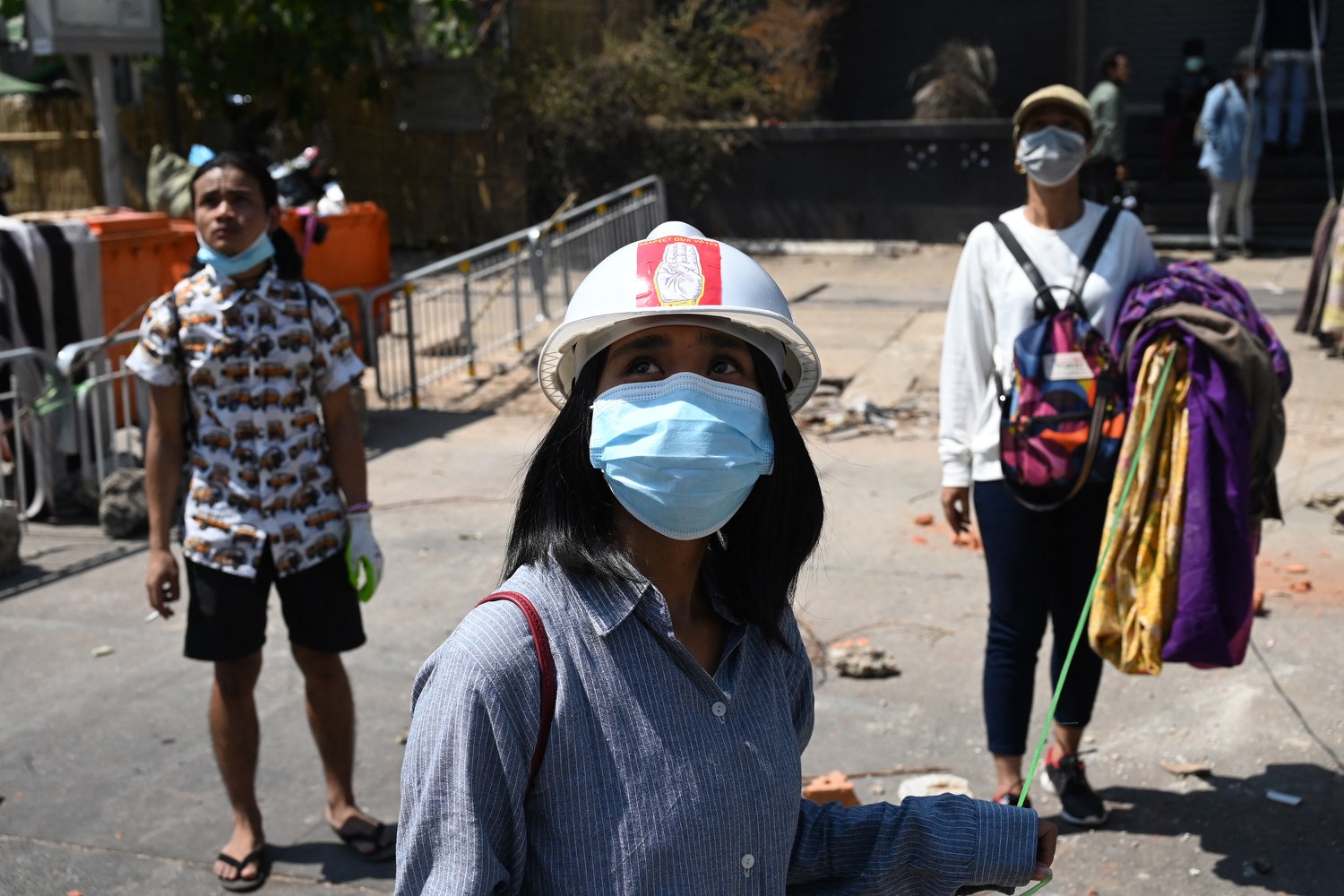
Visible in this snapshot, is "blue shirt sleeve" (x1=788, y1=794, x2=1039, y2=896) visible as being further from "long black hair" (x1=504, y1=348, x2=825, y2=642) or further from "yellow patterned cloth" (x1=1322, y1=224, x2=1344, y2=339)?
"yellow patterned cloth" (x1=1322, y1=224, x2=1344, y2=339)

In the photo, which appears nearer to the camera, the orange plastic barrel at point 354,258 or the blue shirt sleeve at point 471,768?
the blue shirt sleeve at point 471,768

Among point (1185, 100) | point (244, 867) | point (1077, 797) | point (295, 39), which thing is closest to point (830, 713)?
point (1077, 797)

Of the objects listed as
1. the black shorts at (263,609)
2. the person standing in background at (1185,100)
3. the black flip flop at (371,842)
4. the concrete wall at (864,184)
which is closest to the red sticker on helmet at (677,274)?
the black shorts at (263,609)

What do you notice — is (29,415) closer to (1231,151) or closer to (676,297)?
(676,297)

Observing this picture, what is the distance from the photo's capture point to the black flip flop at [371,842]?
4.18 meters

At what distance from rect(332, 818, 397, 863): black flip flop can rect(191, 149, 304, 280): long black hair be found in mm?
1611

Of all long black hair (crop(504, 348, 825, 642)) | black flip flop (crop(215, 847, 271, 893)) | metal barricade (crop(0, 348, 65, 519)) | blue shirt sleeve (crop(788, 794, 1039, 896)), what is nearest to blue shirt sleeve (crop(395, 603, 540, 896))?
long black hair (crop(504, 348, 825, 642))

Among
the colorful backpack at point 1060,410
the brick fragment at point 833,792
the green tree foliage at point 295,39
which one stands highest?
the green tree foliage at point 295,39

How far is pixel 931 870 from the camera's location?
6.73 feet

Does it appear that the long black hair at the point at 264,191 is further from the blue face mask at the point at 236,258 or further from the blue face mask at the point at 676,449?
the blue face mask at the point at 676,449

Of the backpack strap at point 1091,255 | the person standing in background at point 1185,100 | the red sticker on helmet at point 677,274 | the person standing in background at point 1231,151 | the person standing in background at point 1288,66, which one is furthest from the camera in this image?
the person standing in background at point 1185,100

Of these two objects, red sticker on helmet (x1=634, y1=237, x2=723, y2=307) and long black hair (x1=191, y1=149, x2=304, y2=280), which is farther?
long black hair (x1=191, y1=149, x2=304, y2=280)

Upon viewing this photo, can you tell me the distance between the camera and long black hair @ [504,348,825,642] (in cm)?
192

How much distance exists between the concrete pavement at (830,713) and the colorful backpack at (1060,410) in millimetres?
1100
